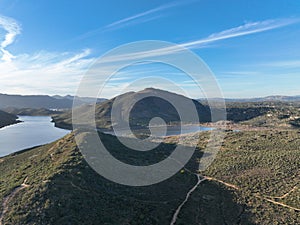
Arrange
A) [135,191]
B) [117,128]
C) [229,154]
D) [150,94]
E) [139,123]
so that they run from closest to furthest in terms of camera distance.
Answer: [135,191] → [229,154] → [117,128] → [139,123] → [150,94]

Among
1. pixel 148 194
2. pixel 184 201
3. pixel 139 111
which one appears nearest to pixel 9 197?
pixel 148 194

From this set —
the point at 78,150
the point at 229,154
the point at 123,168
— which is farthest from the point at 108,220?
the point at 229,154

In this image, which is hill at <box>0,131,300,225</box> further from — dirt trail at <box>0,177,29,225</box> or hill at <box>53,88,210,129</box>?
hill at <box>53,88,210,129</box>

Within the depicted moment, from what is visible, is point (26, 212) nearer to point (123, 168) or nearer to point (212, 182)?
point (123, 168)

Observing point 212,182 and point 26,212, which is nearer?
point 26,212

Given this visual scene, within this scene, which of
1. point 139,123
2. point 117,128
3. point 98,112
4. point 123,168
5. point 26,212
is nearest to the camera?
point 26,212

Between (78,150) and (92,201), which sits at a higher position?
(78,150)
